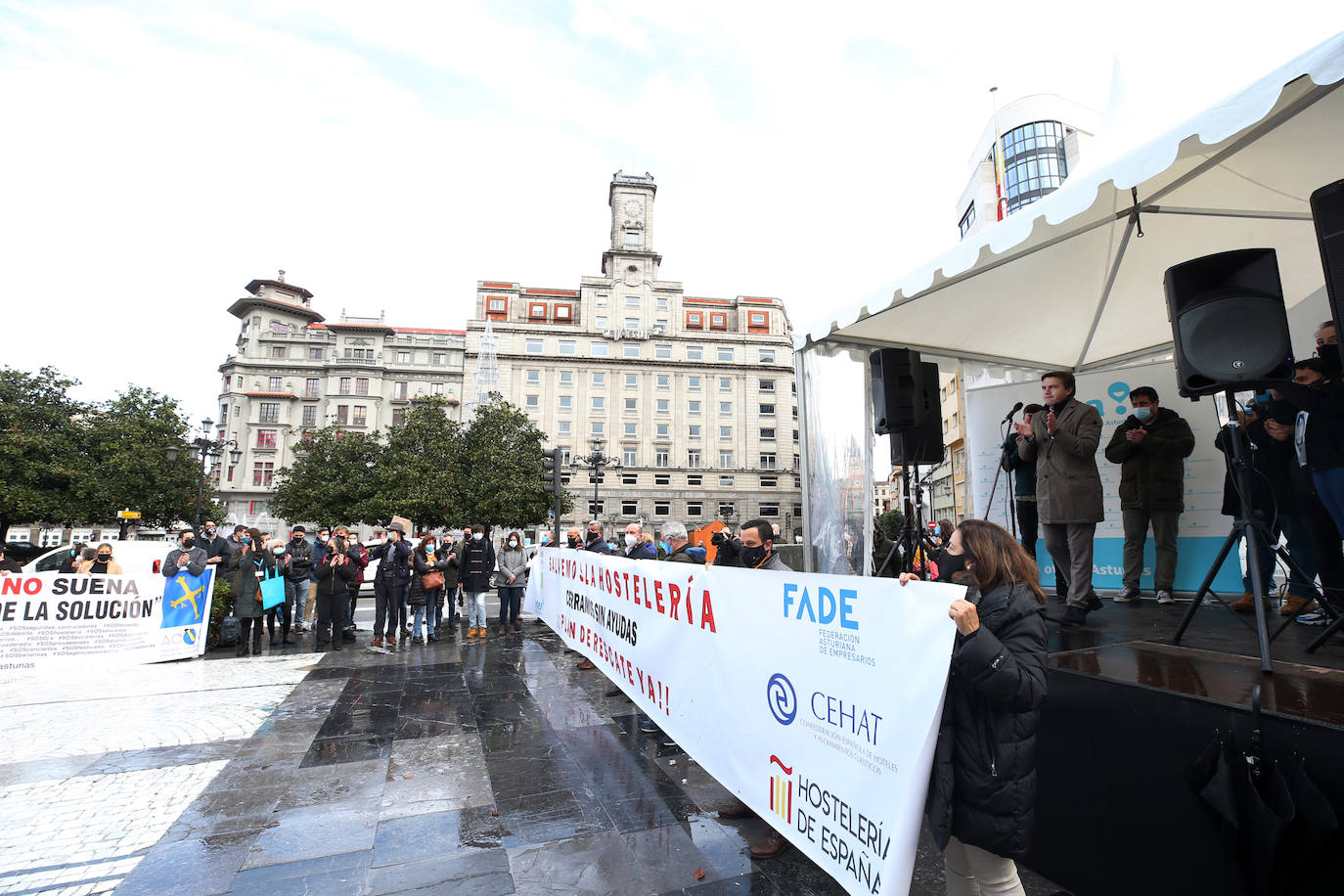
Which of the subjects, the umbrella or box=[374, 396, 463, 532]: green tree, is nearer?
the umbrella

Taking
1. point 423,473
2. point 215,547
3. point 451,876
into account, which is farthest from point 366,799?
point 423,473

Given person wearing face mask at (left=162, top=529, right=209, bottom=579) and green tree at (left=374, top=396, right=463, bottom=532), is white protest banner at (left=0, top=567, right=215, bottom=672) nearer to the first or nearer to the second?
person wearing face mask at (left=162, top=529, right=209, bottom=579)

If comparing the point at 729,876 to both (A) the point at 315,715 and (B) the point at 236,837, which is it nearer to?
(B) the point at 236,837

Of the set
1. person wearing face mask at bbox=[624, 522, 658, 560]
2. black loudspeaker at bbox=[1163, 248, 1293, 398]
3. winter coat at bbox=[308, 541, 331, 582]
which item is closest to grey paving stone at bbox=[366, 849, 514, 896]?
black loudspeaker at bbox=[1163, 248, 1293, 398]

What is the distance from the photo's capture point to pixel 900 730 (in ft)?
7.44

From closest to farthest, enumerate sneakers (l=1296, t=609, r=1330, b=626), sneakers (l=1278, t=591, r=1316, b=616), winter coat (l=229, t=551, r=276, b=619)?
sneakers (l=1296, t=609, r=1330, b=626) < sneakers (l=1278, t=591, r=1316, b=616) < winter coat (l=229, t=551, r=276, b=619)

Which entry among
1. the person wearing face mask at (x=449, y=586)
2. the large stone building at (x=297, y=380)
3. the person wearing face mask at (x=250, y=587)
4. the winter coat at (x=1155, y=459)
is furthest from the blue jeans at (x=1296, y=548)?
the large stone building at (x=297, y=380)

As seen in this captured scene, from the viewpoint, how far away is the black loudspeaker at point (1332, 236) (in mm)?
2639

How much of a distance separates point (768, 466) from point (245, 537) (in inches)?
2388

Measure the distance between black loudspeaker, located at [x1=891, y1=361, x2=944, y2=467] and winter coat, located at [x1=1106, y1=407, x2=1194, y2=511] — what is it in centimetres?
151

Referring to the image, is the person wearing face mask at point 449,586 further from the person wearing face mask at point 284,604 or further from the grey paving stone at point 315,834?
the grey paving stone at point 315,834

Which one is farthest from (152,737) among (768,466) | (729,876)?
(768,466)

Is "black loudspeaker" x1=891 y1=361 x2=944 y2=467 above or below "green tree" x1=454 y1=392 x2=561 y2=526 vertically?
below

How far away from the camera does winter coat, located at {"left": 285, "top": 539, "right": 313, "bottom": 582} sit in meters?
10.5
